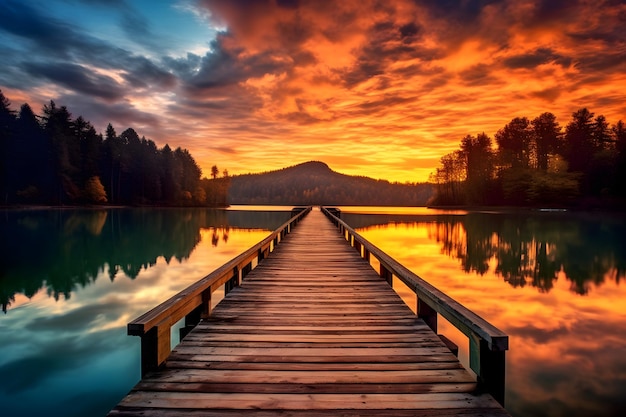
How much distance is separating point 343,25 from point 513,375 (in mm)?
18075

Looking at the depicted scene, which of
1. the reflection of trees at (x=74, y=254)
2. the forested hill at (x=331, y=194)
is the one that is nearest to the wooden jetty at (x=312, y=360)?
the reflection of trees at (x=74, y=254)

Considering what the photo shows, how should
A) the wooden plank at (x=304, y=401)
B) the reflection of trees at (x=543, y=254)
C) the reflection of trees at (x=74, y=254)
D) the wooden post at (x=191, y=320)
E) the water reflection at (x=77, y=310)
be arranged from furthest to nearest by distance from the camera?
the reflection of trees at (x=543, y=254) → the reflection of trees at (x=74, y=254) → the water reflection at (x=77, y=310) → the wooden post at (x=191, y=320) → the wooden plank at (x=304, y=401)

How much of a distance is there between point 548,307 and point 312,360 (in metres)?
8.95

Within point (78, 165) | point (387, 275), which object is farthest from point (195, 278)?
point (78, 165)

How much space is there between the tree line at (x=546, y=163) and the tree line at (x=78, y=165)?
5834 cm

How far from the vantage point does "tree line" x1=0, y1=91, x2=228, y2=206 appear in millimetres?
51781

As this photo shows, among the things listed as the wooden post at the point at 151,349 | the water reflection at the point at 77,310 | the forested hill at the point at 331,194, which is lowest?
the water reflection at the point at 77,310

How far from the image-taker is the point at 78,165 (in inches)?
2315

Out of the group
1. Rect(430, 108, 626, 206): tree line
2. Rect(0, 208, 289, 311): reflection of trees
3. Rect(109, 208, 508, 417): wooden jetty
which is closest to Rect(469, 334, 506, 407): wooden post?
Rect(109, 208, 508, 417): wooden jetty

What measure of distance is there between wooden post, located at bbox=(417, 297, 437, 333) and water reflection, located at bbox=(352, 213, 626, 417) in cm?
181

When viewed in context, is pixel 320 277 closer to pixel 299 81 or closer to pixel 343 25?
pixel 343 25

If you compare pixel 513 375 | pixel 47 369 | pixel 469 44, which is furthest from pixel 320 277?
pixel 469 44

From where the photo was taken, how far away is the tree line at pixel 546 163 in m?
50.1

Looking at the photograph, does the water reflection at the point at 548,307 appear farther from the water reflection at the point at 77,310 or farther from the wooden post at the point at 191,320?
the water reflection at the point at 77,310
